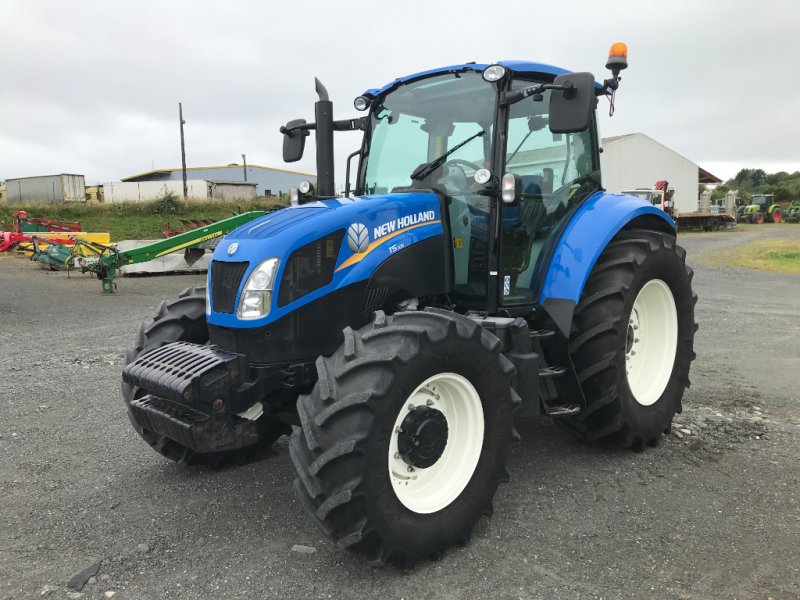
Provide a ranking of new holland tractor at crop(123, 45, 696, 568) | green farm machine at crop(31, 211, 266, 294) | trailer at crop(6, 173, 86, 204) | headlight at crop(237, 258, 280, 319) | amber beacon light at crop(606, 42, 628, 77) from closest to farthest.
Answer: new holland tractor at crop(123, 45, 696, 568) < headlight at crop(237, 258, 280, 319) < amber beacon light at crop(606, 42, 628, 77) < green farm machine at crop(31, 211, 266, 294) < trailer at crop(6, 173, 86, 204)

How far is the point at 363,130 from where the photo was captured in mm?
4285

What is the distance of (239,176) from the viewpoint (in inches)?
2408

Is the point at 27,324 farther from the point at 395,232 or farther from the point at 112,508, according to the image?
the point at 395,232

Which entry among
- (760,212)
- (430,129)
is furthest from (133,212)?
(760,212)

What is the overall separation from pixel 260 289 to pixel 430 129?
62.3 inches

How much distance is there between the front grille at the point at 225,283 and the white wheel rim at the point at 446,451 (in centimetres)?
104

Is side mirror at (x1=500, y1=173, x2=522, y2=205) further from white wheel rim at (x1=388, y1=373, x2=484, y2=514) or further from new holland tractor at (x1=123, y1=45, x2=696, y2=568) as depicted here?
white wheel rim at (x1=388, y1=373, x2=484, y2=514)

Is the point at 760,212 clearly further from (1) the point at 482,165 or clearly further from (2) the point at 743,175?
(2) the point at 743,175

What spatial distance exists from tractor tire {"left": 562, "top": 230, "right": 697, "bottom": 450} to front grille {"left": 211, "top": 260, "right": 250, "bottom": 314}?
204cm

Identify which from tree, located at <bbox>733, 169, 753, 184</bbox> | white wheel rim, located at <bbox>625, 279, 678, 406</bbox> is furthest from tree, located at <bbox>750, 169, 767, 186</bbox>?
white wheel rim, located at <bbox>625, 279, 678, 406</bbox>

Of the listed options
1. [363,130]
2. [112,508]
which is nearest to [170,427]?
[112,508]

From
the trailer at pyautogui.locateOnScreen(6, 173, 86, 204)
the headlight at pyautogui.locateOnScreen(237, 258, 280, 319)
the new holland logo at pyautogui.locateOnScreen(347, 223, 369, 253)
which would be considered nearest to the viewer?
the headlight at pyautogui.locateOnScreen(237, 258, 280, 319)

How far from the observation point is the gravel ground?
2674mm

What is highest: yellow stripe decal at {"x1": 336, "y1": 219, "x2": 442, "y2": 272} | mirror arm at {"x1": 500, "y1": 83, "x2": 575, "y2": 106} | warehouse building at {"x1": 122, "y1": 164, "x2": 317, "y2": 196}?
warehouse building at {"x1": 122, "y1": 164, "x2": 317, "y2": 196}
